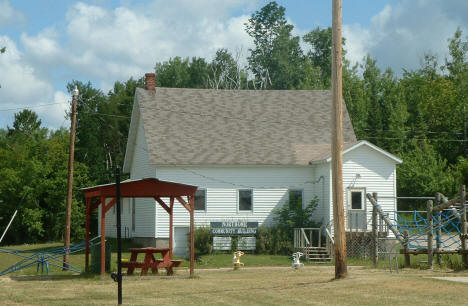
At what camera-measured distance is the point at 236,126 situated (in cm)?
4241

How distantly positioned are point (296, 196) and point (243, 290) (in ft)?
67.6

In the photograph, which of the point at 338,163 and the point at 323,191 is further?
the point at 323,191

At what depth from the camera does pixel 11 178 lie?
53.8 meters

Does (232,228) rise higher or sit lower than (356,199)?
lower

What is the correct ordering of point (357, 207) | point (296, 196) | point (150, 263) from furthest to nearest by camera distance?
point (296, 196) < point (357, 207) < point (150, 263)

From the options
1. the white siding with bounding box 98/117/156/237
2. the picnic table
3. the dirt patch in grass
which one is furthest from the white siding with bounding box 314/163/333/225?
the picnic table

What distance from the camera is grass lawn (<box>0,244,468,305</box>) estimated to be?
55.7 feet

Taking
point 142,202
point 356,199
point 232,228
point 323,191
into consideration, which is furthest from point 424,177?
point 142,202

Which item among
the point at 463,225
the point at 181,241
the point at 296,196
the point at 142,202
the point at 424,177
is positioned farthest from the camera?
the point at 424,177

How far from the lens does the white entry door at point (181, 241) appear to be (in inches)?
1499

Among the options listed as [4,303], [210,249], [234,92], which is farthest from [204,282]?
[234,92]

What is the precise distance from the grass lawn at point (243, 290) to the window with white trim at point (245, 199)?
14.0 meters

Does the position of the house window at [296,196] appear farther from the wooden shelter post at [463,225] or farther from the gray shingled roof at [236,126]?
the wooden shelter post at [463,225]

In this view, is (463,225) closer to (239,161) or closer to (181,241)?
(239,161)
